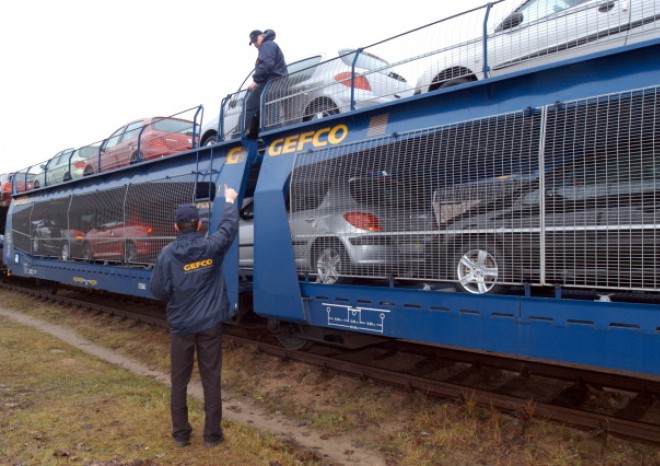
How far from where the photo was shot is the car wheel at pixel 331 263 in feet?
17.5

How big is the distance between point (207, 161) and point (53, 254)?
689cm

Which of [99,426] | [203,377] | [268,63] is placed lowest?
[99,426]

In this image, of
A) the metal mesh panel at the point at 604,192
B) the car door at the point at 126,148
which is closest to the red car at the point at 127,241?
the car door at the point at 126,148

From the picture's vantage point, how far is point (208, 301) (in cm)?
403

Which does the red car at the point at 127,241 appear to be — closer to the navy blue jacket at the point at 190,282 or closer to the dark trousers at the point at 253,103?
the dark trousers at the point at 253,103

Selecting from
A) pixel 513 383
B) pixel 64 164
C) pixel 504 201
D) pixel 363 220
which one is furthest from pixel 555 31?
pixel 64 164

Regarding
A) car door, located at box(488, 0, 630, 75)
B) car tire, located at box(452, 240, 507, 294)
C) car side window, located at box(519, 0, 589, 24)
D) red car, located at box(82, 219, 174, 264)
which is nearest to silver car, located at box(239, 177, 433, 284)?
car tire, located at box(452, 240, 507, 294)

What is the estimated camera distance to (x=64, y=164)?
42.4ft

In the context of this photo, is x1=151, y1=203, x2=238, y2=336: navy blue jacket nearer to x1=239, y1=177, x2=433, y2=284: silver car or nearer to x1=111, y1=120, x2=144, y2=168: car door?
x1=239, y1=177, x2=433, y2=284: silver car

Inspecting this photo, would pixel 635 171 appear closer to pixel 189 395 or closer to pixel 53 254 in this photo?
pixel 189 395

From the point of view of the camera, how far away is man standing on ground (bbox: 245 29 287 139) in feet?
21.5

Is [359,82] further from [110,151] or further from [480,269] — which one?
[110,151]

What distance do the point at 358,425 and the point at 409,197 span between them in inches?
88.7

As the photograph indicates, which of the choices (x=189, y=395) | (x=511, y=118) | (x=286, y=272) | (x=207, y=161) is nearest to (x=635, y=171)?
(x=511, y=118)
